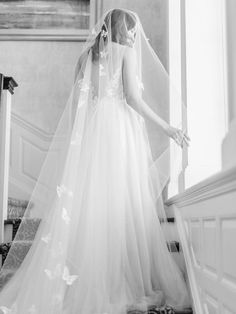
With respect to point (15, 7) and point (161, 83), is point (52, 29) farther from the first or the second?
point (161, 83)

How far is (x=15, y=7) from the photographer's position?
18.0 ft

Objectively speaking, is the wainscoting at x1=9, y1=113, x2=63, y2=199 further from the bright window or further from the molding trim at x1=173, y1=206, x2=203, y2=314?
the molding trim at x1=173, y1=206, x2=203, y2=314

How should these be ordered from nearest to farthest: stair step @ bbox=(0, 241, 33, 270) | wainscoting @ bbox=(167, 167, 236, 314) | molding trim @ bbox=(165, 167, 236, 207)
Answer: molding trim @ bbox=(165, 167, 236, 207) < wainscoting @ bbox=(167, 167, 236, 314) < stair step @ bbox=(0, 241, 33, 270)

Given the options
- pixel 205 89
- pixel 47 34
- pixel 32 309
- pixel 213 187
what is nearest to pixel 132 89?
pixel 205 89

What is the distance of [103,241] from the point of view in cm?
238

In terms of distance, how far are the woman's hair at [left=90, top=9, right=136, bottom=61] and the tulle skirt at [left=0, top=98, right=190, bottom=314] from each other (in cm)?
37

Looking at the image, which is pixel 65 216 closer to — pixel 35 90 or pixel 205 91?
pixel 205 91

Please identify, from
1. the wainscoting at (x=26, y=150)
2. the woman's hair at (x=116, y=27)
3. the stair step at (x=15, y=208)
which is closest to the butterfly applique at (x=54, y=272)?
the woman's hair at (x=116, y=27)

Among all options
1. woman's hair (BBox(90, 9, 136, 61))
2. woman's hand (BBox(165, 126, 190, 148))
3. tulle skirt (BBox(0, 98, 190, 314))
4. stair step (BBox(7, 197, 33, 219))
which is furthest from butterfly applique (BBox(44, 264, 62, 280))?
stair step (BBox(7, 197, 33, 219))

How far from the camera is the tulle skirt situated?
217cm

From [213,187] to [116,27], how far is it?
1.46 meters

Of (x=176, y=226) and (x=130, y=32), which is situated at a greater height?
(x=130, y=32)

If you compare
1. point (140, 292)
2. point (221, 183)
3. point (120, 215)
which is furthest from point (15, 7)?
point (221, 183)

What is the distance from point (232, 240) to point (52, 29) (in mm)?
4422
